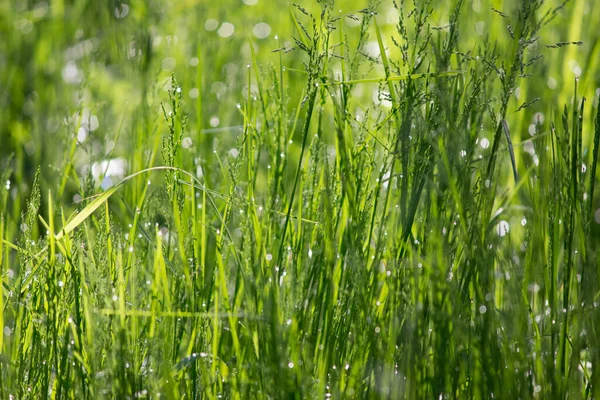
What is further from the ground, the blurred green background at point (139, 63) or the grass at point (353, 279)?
the blurred green background at point (139, 63)

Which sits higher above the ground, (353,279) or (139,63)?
(139,63)

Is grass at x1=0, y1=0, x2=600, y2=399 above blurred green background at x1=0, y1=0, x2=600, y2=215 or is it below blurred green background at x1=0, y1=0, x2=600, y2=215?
below

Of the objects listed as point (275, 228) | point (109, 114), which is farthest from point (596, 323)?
point (109, 114)

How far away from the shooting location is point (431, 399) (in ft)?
→ 3.58

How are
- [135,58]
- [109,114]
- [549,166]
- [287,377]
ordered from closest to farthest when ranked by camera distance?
[287,377], [549,166], [135,58], [109,114]

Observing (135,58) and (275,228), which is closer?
(275,228)

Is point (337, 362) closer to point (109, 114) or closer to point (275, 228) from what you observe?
point (275, 228)

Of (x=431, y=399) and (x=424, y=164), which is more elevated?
(x=424, y=164)

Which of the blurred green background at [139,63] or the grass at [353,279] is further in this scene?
the blurred green background at [139,63]

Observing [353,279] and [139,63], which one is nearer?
[353,279]

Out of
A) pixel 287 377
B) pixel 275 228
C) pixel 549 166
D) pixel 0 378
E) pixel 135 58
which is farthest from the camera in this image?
pixel 135 58

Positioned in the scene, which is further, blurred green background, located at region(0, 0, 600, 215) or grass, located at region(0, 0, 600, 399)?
blurred green background, located at region(0, 0, 600, 215)

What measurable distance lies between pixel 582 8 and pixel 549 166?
1.73 meters

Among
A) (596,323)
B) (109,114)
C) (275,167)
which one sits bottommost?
(596,323)
